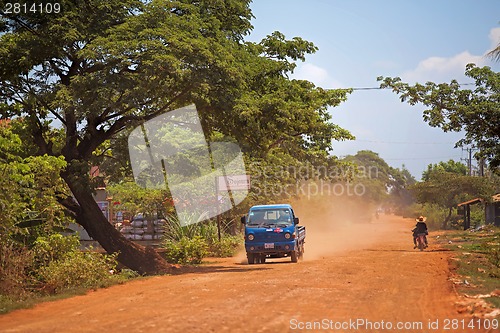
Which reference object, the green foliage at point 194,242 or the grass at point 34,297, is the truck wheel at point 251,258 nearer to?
the green foliage at point 194,242

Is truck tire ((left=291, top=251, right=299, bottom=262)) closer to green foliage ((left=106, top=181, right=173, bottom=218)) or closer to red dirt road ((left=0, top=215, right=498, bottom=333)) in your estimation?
red dirt road ((left=0, top=215, right=498, bottom=333))

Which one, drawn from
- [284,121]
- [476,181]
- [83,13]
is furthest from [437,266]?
[476,181]

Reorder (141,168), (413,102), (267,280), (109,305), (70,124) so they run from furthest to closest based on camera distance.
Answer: (413,102) < (141,168) < (70,124) < (267,280) < (109,305)

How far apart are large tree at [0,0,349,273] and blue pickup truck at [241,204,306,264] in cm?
285

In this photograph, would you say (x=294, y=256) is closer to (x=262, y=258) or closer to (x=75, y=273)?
(x=262, y=258)

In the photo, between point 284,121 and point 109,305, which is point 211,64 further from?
point 109,305

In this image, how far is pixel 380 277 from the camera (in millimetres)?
15273

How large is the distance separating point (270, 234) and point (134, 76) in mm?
7482

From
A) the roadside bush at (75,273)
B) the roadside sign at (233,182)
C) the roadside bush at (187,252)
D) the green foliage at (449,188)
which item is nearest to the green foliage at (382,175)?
the green foliage at (449,188)

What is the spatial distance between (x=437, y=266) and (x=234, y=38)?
9843 millimetres

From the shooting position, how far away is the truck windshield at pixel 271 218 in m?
22.4

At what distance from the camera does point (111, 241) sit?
20.2m

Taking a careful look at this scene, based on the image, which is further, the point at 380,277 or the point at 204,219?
the point at 204,219

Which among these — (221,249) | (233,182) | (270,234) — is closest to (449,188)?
(233,182)
